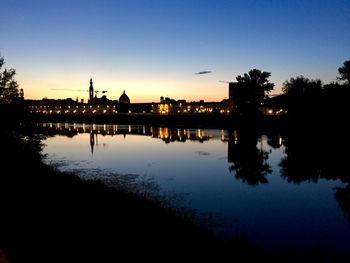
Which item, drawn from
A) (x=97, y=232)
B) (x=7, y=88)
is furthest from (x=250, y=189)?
(x=7, y=88)

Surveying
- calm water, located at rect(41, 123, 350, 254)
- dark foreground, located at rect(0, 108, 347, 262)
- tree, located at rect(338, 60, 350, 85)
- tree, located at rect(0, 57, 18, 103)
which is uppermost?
tree, located at rect(338, 60, 350, 85)

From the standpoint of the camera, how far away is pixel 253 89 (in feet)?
341

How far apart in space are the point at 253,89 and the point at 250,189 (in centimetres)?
8820

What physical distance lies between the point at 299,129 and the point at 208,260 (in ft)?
220

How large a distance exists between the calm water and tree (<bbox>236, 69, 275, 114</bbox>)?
65222 millimetres

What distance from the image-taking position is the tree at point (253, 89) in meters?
103

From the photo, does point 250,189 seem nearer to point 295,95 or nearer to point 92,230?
point 92,230

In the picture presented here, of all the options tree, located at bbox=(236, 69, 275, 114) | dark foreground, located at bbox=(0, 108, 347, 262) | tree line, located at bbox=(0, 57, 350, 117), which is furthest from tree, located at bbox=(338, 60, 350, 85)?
dark foreground, located at bbox=(0, 108, 347, 262)

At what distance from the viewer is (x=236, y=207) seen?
17.1 m

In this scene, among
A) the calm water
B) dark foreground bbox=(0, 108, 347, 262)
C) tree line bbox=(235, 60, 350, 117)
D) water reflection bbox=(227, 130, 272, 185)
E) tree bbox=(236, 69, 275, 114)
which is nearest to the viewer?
dark foreground bbox=(0, 108, 347, 262)

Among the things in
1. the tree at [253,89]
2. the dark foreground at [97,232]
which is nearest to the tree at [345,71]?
the tree at [253,89]

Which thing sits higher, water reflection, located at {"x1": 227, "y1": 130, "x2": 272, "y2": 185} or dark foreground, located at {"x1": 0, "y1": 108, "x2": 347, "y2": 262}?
dark foreground, located at {"x1": 0, "y1": 108, "x2": 347, "y2": 262}

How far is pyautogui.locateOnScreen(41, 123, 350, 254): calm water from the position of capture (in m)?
13.7

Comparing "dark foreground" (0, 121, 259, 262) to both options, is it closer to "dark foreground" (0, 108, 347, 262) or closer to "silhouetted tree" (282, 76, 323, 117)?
"dark foreground" (0, 108, 347, 262)
